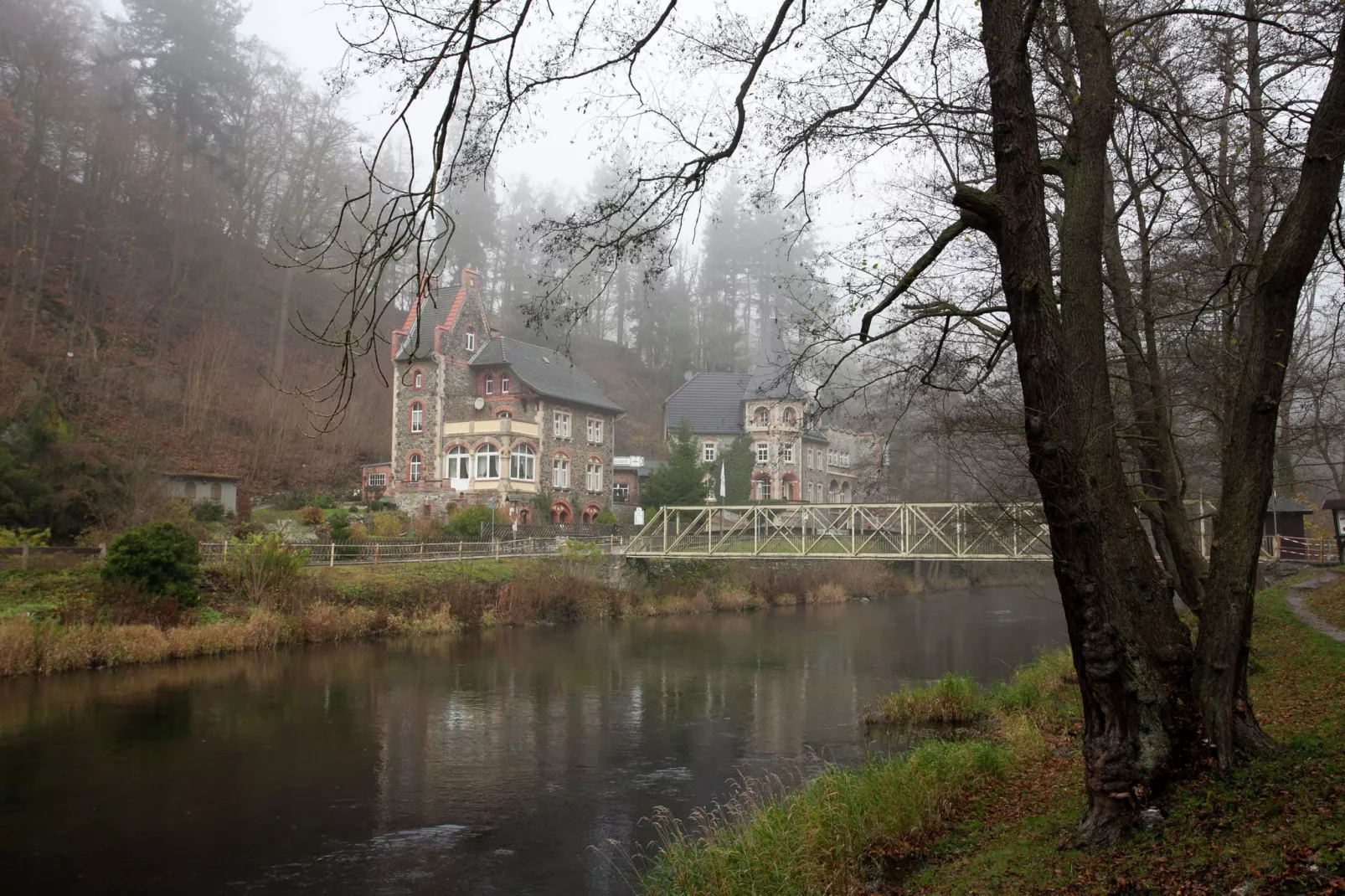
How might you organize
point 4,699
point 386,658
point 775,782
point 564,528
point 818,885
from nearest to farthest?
point 818,885 < point 775,782 < point 4,699 < point 386,658 < point 564,528

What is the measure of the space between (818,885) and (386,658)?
1655cm

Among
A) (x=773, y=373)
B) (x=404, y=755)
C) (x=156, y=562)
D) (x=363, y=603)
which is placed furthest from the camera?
(x=773, y=373)

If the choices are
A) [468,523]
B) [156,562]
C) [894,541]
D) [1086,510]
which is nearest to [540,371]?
[468,523]

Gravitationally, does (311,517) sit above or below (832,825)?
above

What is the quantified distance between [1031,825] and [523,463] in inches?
1406

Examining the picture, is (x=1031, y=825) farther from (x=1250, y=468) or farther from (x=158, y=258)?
(x=158, y=258)

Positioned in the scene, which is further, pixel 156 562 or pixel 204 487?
pixel 204 487

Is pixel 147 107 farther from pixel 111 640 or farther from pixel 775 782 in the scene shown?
pixel 775 782

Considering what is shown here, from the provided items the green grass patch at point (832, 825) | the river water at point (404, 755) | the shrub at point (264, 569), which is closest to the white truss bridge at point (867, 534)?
the green grass patch at point (832, 825)

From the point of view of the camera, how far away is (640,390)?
66.1m

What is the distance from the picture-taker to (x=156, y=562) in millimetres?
20750

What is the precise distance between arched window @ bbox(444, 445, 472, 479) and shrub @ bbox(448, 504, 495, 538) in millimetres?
5323

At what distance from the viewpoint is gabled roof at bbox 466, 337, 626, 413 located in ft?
138

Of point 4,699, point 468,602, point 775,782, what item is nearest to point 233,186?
point 468,602
